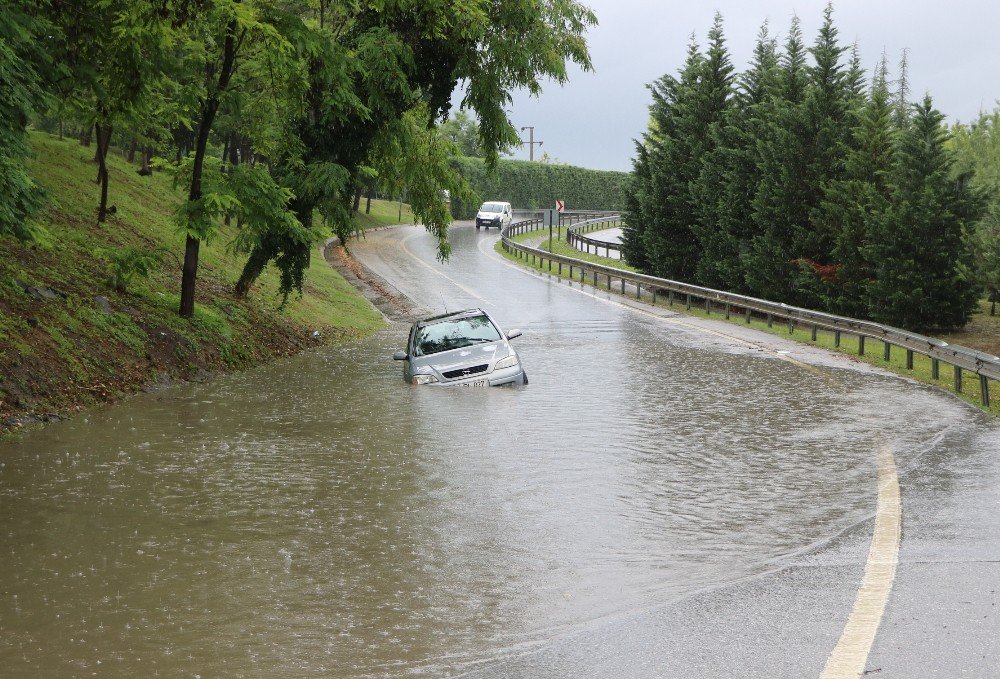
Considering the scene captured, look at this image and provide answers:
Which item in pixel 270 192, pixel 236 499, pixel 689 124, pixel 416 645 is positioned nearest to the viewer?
pixel 416 645

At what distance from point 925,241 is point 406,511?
28.6 meters

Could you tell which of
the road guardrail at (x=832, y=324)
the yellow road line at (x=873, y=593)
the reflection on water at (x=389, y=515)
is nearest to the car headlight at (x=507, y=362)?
the reflection on water at (x=389, y=515)

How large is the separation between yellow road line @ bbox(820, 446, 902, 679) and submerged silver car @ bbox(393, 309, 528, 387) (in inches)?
300

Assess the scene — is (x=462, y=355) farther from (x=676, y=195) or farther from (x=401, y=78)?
(x=676, y=195)

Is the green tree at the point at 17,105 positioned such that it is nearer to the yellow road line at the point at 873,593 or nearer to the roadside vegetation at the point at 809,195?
the yellow road line at the point at 873,593

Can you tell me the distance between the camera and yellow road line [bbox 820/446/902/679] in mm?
5652

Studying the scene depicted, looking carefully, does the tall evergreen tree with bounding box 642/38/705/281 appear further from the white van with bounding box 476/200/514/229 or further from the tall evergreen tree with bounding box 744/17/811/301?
the white van with bounding box 476/200/514/229

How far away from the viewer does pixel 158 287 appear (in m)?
22.4

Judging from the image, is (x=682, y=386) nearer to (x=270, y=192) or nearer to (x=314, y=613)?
(x=270, y=192)

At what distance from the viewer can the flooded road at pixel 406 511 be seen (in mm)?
A: 6234

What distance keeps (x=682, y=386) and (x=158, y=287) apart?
10947 millimetres

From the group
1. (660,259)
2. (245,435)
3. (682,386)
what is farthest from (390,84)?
(660,259)

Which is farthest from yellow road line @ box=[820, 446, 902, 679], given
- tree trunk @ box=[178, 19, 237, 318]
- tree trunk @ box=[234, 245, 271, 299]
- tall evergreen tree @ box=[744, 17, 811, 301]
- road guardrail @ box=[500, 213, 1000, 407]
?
tall evergreen tree @ box=[744, 17, 811, 301]

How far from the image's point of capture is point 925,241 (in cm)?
3391
